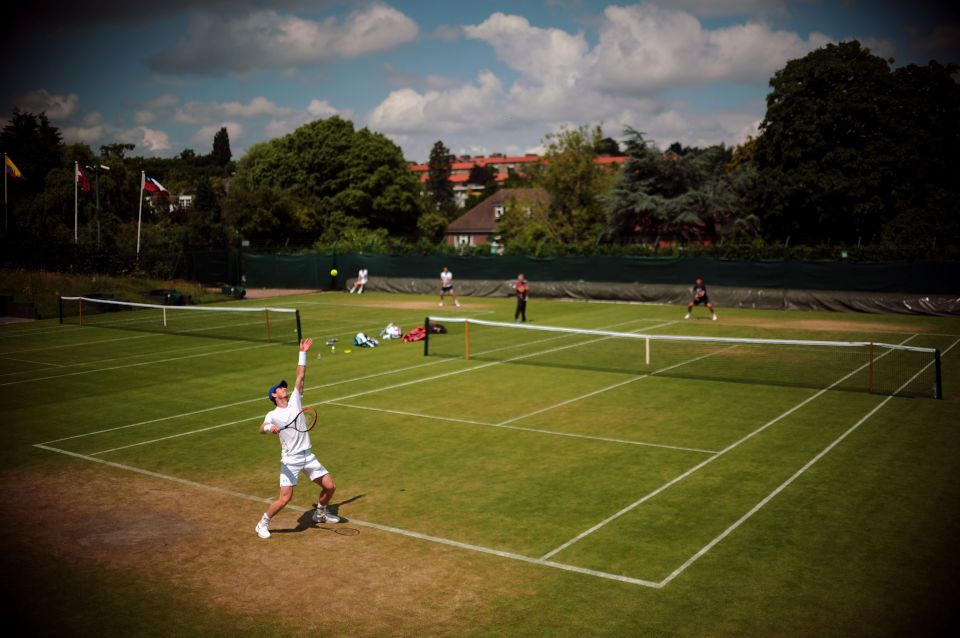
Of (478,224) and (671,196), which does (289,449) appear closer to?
(671,196)

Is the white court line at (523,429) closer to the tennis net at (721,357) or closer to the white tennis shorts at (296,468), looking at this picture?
the tennis net at (721,357)

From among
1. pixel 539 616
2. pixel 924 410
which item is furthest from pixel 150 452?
pixel 924 410

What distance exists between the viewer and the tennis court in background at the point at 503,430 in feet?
33.1

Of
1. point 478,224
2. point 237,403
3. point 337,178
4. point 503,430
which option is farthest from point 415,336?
point 478,224

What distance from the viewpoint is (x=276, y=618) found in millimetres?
7590

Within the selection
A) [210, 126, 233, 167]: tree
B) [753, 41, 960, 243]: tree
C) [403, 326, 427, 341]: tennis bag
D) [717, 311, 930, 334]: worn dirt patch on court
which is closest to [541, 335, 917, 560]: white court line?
[717, 311, 930, 334]: worn dirt patch on court

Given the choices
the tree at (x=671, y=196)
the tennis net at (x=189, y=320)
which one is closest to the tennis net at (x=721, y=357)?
the tennis net at (x=189, y=320)

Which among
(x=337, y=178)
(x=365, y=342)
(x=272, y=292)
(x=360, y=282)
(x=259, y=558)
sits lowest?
(x=259, y=558)

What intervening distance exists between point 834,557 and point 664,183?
177ft

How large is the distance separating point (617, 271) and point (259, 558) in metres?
36.3

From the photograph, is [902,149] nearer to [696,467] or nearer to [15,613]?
[696,467]

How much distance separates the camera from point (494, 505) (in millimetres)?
10781

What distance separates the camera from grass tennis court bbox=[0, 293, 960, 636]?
7758 millimetres

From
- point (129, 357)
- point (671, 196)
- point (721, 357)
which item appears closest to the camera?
point (721, 357)
